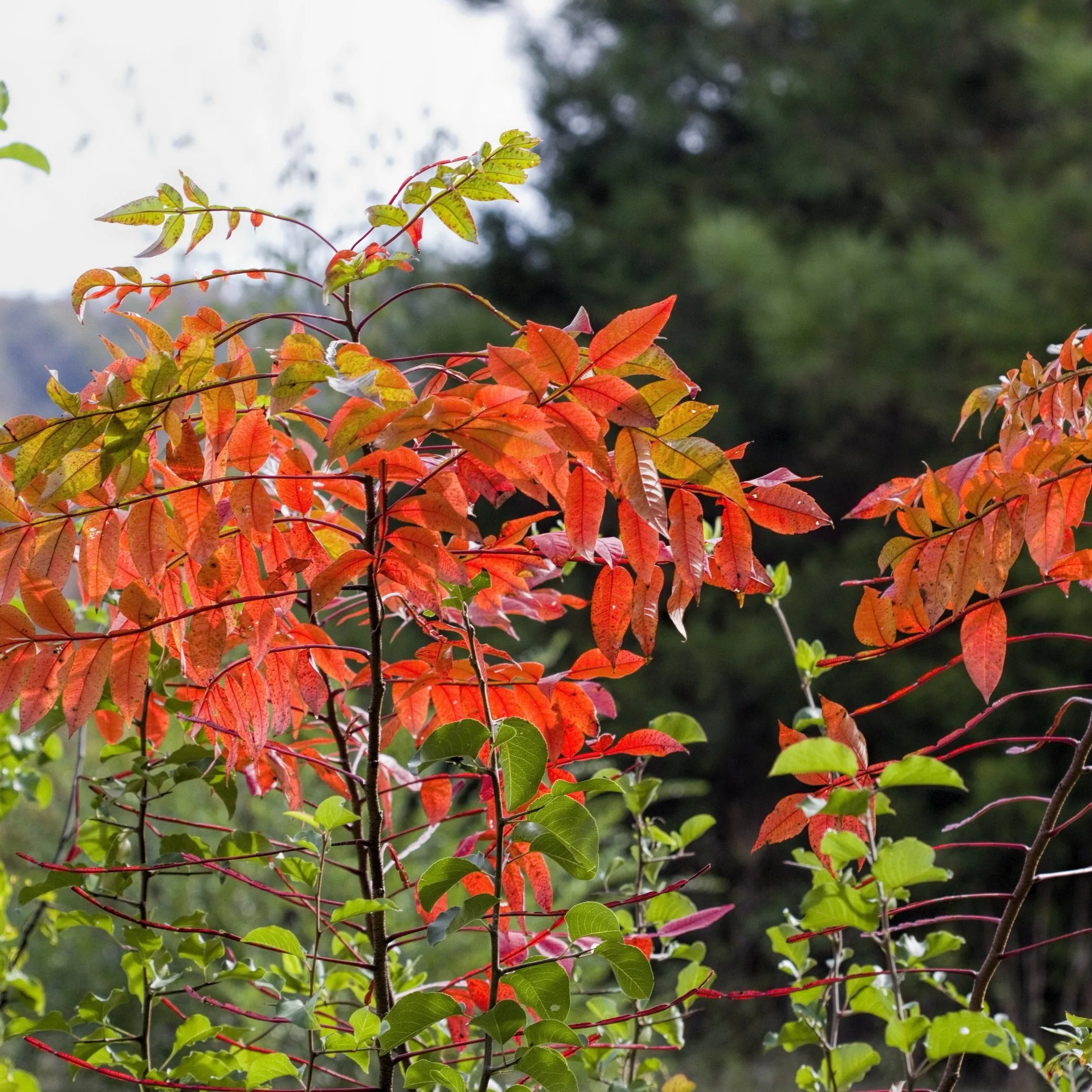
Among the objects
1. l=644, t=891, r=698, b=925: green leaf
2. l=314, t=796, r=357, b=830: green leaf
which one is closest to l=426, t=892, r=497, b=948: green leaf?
l=314, t=796, r=357, b=830: green leaf

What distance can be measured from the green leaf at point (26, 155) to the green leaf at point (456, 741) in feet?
2.25

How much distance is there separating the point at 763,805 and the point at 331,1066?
275cm

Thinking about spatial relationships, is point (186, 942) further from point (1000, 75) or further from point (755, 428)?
point (1000, 75)

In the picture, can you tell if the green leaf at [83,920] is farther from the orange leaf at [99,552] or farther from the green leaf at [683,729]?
the green leaf at [683,729]

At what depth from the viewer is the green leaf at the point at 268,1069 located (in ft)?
1.86

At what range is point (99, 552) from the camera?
550 mm

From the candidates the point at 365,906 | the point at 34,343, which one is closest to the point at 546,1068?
the point at 365,906

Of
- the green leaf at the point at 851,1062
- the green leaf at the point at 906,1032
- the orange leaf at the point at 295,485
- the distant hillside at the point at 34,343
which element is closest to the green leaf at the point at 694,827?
the green leaf at the point at 851,1062

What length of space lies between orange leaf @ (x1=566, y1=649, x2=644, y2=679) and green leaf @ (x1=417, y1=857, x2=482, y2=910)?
159 millimetres

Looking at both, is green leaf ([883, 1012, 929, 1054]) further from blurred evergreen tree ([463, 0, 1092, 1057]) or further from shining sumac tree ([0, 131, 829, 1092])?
blurred evergreen tree ([463, 0, 1092, 1057])

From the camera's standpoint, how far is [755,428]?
204 inches

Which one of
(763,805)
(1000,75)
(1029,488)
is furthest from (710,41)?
(1029,488)

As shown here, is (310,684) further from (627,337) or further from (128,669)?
(627,337)

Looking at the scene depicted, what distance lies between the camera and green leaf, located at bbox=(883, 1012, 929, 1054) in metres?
0.51
